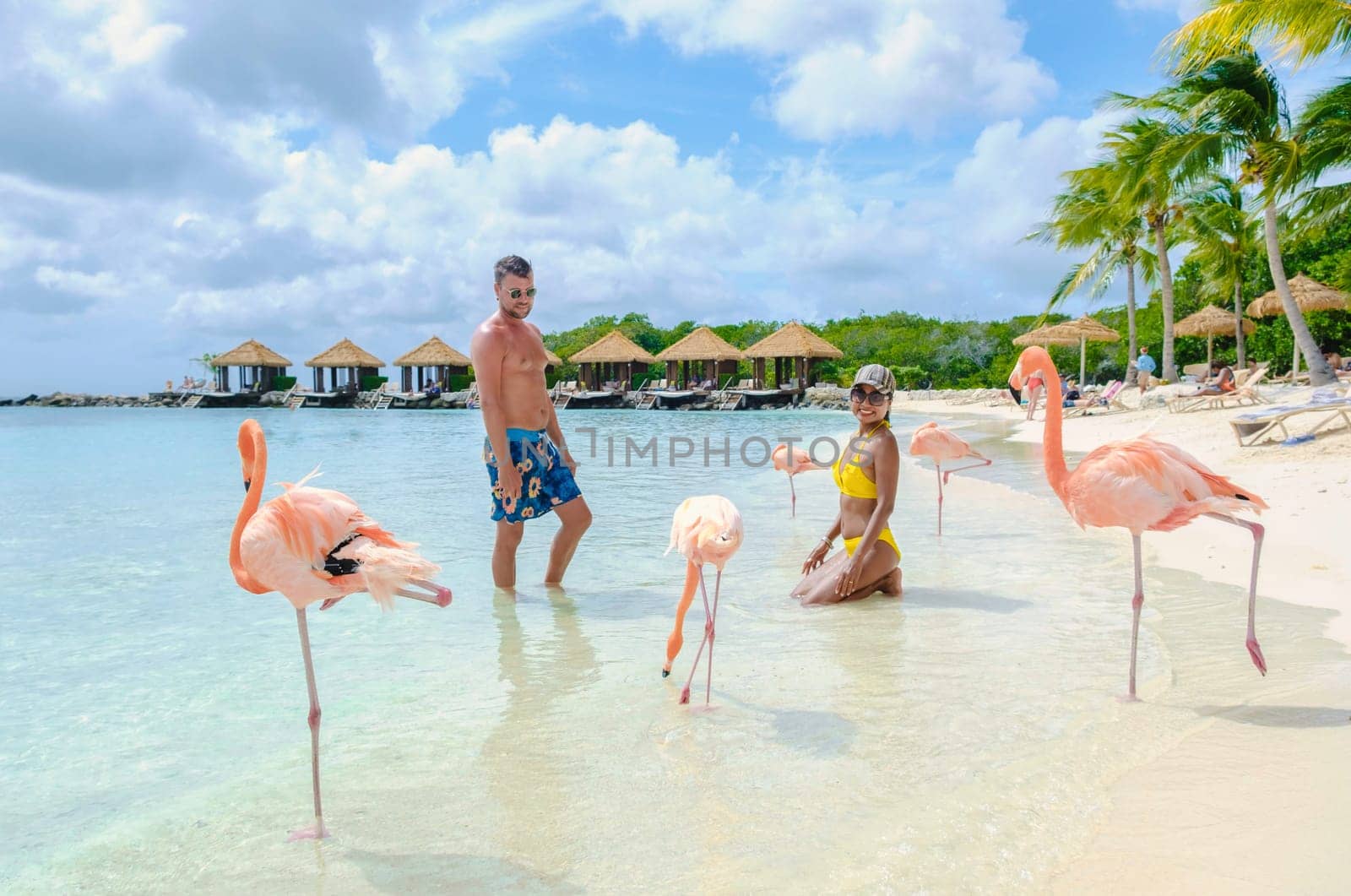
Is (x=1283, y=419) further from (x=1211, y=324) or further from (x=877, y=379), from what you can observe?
(x=1211, y=324)

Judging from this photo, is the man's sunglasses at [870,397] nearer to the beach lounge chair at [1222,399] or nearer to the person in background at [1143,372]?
the beach lounge chair at [1222,399]

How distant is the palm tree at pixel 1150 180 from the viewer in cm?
2080

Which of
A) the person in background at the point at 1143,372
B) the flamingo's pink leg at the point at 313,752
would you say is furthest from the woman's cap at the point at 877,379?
the person in background at the point at 1143,372

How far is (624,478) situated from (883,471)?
30.4 feet

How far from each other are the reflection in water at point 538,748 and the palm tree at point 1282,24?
1554cm

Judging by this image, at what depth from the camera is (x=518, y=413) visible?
5270mm

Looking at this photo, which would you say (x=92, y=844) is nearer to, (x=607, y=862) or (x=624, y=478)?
(x=607, y=862)

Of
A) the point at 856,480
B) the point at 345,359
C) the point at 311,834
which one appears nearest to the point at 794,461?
the point at 856,480

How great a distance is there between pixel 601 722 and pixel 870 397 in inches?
100

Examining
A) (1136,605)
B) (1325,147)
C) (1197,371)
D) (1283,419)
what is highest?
(1325,147)

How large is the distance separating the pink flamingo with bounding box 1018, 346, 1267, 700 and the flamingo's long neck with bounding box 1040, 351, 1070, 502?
0.31ft

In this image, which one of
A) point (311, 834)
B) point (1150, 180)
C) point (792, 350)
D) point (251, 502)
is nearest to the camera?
point (311, 834)

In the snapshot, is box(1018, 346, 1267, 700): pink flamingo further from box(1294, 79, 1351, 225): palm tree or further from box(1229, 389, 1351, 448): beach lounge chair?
box(1294, 79, 1351, 225): palm tree

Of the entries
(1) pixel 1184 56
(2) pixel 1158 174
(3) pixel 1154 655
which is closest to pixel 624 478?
(3) pixel 1154 655
